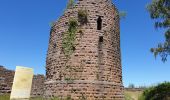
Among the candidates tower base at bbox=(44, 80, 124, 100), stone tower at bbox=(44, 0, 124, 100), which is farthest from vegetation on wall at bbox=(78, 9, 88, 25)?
tower base at bbox=(44, 80, 124, 100)

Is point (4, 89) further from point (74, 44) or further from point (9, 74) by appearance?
point (9, 74)

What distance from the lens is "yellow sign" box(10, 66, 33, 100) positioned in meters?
10.2

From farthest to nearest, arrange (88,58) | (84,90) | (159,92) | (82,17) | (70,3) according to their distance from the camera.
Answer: (159,92) < (70,3) < (82,17) < (88,58) < (84,90)

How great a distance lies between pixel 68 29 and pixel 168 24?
8.11 m

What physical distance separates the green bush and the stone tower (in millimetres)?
5461

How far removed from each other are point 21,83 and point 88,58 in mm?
4239

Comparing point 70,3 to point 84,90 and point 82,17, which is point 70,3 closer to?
point 82,17

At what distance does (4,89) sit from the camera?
13.4 m

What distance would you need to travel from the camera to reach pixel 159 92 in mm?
19141

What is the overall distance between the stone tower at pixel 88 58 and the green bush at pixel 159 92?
546 cm

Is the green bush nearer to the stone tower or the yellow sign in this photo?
the stone tower

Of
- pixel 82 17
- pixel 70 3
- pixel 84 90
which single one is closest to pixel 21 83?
pixel 84 90

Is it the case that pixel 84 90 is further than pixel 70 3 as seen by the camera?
No

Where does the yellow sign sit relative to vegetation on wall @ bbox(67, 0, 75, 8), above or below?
below
